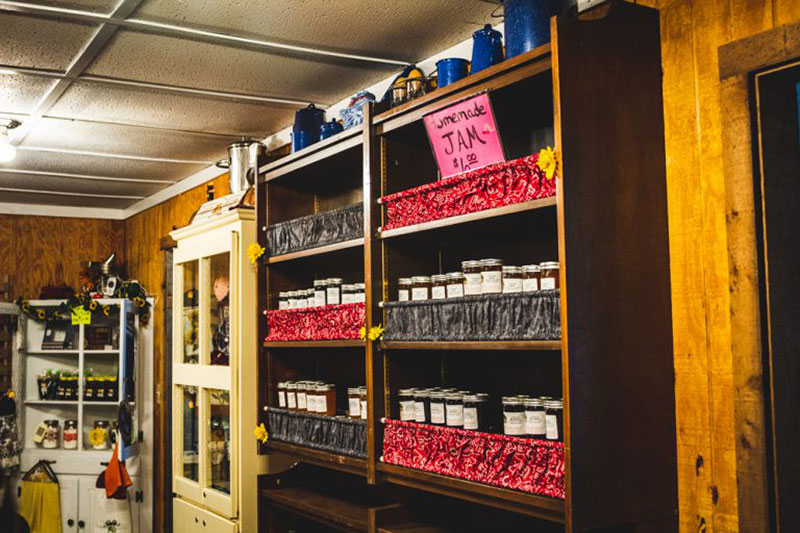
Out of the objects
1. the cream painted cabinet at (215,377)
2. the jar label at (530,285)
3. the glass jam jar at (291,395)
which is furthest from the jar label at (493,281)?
the cream painted cabinet at (215,377)

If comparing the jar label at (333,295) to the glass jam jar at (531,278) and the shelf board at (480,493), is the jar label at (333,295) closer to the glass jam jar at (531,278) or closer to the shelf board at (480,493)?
the shelf board at (480,493)

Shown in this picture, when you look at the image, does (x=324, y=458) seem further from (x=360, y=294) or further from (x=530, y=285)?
(x=530, y=285)

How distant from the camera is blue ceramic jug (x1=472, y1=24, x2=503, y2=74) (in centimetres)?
256

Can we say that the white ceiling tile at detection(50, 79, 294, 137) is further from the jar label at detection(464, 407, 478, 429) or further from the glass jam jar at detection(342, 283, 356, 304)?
the jar label at detection(464, 407, 478, 429)

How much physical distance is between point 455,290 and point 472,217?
0.27 meters

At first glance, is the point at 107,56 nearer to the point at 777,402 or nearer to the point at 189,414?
the point at 189,414

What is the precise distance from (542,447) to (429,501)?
1.00 metres

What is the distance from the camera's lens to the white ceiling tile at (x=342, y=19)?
2.84 metres

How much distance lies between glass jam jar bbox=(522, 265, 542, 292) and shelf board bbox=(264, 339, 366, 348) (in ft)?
2.76

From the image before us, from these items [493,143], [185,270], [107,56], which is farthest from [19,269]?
[493,143]

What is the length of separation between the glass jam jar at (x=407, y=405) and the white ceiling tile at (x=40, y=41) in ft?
5.75

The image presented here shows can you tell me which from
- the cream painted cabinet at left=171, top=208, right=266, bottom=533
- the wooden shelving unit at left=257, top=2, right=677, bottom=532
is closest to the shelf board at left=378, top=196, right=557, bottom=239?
the wooden shelving unit at left=257, top=2, right=677, bottom=532

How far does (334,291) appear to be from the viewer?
3373mm

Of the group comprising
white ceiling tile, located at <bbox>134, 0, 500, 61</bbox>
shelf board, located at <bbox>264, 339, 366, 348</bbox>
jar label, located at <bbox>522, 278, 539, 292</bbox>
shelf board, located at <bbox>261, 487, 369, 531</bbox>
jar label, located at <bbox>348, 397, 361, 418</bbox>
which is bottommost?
shelf board, located at <bbox>261, 487, 369, 531</bbox>
